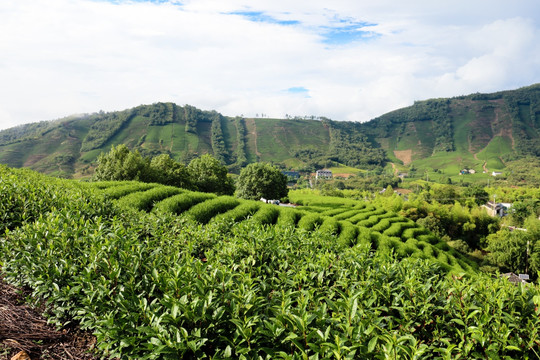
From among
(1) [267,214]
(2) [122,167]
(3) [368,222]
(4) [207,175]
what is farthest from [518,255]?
(2) [122,167]

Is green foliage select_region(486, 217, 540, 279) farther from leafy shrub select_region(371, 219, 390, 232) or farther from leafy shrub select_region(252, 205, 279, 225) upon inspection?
leafy shrub select_region(252, 205, 279, 225)

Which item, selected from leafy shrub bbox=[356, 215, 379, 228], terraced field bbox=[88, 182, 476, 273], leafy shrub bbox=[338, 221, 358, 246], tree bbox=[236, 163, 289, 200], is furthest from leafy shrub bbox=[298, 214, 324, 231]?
tree bbox=[236, 163, 289, 200]

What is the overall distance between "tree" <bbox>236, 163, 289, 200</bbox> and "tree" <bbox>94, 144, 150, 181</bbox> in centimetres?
1642

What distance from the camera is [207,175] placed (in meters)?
44.9

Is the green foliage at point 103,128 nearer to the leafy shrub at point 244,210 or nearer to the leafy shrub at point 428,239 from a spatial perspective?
the leafy shrub at point 244,210

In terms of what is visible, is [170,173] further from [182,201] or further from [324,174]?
[324,174]

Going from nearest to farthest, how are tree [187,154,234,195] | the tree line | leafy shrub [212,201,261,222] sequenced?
leafy shrub [212,201,261,222]
the tree line
tree [187,154,234,195]

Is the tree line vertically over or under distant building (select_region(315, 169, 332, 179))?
over

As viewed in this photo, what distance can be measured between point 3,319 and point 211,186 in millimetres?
40724

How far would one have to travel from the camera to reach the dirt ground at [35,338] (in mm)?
3729

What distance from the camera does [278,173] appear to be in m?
51.5

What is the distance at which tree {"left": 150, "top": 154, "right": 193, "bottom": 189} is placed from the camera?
38.3 metres

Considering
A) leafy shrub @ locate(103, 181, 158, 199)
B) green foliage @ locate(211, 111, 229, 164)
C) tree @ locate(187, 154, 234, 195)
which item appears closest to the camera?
leafy shrub @ locate(103, 181, 158, 199)

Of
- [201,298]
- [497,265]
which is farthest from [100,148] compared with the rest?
[201,298]
